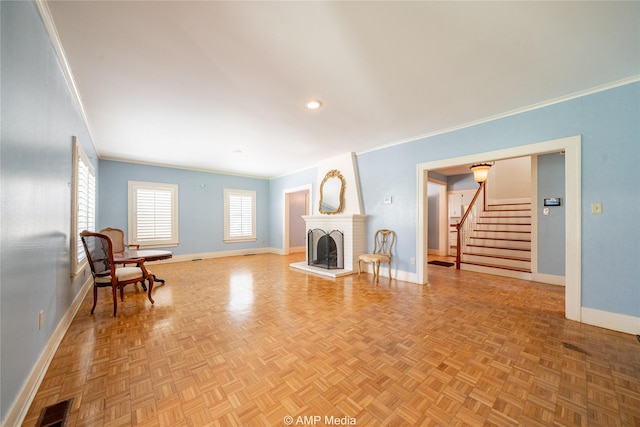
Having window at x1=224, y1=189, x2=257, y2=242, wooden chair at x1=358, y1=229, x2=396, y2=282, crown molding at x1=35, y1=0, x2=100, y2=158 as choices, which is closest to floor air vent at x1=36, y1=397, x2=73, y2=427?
crown molding at x1=35, y1=0, x2=100, y2=158

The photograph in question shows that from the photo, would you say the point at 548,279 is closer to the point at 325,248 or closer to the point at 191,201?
the point at 325,248

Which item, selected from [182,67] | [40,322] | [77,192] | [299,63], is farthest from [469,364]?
[77,192]

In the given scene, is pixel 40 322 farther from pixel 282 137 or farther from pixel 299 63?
pixel 282 137

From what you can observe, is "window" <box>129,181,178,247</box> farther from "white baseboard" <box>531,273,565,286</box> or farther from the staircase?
"white baseboard" <box>531,273,565,286</box>

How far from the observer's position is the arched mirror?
543 cm

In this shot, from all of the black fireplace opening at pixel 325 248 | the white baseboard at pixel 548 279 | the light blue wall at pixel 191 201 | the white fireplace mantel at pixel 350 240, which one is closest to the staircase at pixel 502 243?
the white baseboard at pixel 548 279

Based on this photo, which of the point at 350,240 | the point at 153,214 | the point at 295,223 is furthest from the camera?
the point at 295,223

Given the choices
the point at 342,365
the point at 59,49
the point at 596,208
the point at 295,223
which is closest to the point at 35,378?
the point at 342,365

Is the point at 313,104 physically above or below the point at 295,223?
above

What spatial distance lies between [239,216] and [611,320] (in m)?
7.70

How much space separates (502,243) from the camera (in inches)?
219

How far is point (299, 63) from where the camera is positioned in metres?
2.23

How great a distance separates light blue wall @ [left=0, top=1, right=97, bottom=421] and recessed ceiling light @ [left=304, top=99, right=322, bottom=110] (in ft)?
7.39

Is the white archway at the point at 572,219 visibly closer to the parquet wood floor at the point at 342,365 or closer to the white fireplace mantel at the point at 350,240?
the parquet wood floor at the point at 342,365
